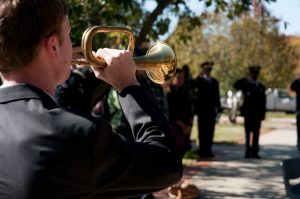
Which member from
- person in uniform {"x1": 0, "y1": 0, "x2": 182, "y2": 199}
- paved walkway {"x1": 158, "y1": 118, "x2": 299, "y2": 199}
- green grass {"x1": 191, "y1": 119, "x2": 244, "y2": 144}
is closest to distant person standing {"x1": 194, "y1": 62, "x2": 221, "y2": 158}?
paved walkway {"x1": 158, "y1": 118, "x2": 299, "y2": 199}

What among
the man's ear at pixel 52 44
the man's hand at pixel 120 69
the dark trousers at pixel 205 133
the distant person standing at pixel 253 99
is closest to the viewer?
the man's ear at pixel 52 44

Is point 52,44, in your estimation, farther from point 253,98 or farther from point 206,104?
point 253,98

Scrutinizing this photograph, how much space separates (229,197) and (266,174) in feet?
6.35

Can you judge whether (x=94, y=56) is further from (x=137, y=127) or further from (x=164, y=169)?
(x=164, y=169)

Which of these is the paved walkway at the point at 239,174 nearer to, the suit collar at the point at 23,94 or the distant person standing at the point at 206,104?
the distant person standing at the point at 206,104

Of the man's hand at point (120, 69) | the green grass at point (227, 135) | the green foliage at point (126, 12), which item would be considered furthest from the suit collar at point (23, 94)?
the green grass at point (227, 135)

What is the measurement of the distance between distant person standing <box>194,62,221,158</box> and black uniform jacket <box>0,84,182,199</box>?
796cm

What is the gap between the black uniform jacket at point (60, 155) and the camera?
1242 mm

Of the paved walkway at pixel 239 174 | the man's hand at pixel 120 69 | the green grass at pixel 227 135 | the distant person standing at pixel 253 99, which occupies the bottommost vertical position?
the green grass at pixel 227 135

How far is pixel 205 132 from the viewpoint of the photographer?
9781 millimetres

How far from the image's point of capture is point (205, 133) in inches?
385

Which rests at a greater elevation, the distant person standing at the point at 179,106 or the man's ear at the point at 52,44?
the man's ear at the point at 52,44

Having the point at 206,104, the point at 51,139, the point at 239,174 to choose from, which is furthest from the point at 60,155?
the point at 206,104

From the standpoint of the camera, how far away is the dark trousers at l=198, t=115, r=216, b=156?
9734mm
